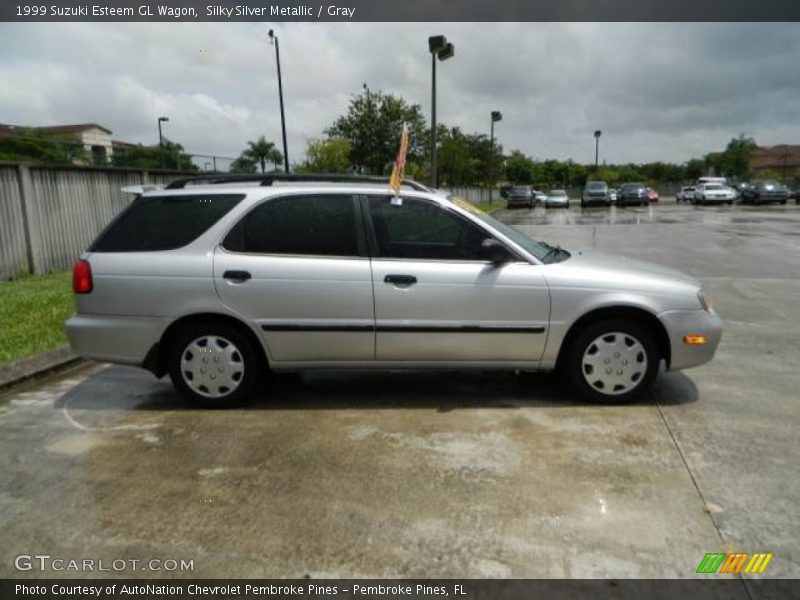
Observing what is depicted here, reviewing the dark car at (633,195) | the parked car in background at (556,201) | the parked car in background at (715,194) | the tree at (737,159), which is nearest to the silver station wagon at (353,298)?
the dark car at (633,195)

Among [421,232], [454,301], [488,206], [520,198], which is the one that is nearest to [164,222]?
[421,232]

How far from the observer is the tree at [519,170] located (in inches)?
3474

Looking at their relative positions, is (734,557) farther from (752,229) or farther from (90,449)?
(752,229)

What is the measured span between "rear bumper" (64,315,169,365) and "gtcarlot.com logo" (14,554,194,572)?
1927 mm

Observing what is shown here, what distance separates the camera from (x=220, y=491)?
333 cm

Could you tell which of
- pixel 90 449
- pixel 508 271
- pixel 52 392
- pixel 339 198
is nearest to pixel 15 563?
pixel 90 449

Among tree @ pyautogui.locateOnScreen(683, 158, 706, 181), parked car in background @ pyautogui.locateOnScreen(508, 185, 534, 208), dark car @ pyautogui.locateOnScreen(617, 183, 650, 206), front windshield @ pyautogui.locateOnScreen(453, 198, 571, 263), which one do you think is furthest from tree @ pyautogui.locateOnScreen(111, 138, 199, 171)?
tree @ pyautogui.locateOnScreen(683, 158, 706, 181)

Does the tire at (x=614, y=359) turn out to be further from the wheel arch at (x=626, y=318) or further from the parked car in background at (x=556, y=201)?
the parked car in background at (x=556, y=201)

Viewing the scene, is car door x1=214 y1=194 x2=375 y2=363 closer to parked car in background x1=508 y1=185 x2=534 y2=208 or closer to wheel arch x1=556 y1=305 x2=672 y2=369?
wheel arch x1=556 y1=305 x2=672 y2=369

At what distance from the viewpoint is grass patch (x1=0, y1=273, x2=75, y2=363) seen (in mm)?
5922

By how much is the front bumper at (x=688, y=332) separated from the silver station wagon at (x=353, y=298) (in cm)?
1

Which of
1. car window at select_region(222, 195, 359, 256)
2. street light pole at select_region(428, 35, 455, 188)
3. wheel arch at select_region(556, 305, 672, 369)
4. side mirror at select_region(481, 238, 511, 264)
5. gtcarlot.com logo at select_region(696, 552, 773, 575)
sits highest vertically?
street light pole at select_region(428, 35, 455, 188)

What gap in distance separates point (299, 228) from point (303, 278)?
397 millimetres

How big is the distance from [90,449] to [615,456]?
3254mm
